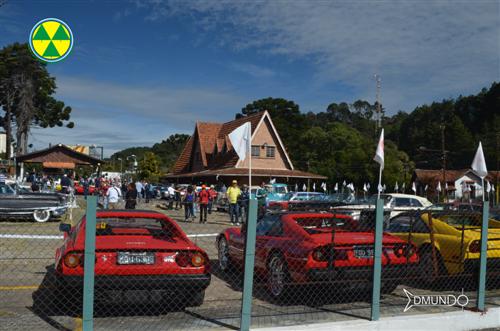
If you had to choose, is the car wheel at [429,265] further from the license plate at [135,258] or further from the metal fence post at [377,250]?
the license plate at [135,258]

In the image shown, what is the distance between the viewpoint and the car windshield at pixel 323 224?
7906mm

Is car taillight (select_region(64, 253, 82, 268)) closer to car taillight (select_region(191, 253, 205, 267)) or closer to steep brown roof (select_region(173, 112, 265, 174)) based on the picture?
car taillight (select_region(191, 253, 205, 267))

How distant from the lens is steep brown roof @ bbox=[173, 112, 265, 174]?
43.8 metres

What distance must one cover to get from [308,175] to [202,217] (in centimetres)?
2341

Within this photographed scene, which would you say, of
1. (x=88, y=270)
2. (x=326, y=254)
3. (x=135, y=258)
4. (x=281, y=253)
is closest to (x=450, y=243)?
(x=326, y=254)

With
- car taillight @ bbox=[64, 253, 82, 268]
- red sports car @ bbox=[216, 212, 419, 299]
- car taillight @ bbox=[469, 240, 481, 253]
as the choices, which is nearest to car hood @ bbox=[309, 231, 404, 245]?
red sports car @ bbox=[216, 212, 419, 299]

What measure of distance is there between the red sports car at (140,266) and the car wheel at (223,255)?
2901 millimetres

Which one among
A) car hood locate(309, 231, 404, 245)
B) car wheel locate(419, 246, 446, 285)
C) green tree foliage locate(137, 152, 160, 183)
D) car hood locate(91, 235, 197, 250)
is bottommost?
car wheel locate(419, 246, 446, 285)

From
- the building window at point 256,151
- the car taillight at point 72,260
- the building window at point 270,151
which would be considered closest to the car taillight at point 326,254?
the car taillight at point 72,260

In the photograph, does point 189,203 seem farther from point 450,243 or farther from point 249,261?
point 249,261

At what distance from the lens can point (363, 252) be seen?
7055 mm

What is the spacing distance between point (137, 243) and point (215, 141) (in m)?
40.8

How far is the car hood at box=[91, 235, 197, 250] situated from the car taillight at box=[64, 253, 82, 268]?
0.25 metres

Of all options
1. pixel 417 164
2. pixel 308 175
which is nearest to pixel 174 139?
pixel 417 164
